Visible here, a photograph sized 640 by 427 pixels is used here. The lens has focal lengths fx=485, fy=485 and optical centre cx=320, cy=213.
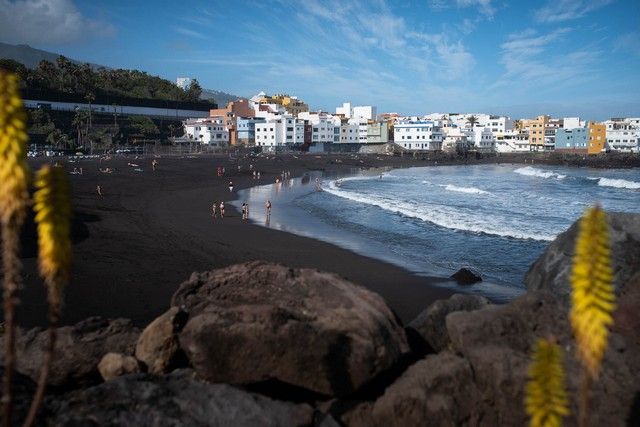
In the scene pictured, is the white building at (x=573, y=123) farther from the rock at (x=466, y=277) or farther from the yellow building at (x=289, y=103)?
the rock at (x=466, y=277)

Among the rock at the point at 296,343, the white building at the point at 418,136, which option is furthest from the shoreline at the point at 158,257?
the white building at the point at 418,136

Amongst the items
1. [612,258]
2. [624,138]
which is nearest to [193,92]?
[624,138]

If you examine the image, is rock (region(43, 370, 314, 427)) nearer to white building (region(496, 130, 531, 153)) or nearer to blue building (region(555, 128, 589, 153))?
white building (region(496, 130, 531, 153))

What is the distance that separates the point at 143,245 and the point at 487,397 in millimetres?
16359

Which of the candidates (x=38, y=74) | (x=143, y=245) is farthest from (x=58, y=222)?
(x=38, y=74)

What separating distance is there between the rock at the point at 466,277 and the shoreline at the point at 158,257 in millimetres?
525

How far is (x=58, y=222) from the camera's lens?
3.55m

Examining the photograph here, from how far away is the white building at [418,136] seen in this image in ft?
429

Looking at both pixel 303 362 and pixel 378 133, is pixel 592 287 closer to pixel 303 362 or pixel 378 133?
pixel 303 362

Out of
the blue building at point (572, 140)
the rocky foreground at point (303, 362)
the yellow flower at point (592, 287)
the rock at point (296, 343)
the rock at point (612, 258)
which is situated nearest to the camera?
the yellow flower at point (592, 287)

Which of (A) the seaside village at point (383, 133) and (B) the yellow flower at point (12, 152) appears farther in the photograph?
(A) the seaside village at point (383, 133)

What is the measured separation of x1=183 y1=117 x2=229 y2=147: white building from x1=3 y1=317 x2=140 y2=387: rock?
10060 cm

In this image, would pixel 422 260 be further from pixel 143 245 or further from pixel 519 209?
pixel 519 209

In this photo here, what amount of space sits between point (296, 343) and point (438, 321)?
3.03 m
